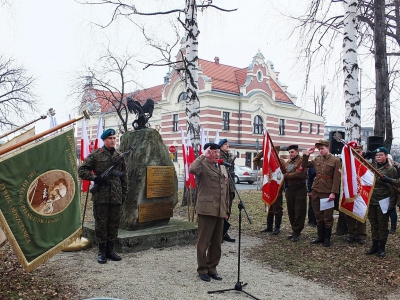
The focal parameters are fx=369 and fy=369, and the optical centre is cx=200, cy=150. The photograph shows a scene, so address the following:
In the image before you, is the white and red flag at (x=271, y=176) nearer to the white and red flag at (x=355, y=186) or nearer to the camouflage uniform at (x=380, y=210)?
the white and red flag at (x=355, y=186)

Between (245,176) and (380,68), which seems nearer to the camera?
(380,68)

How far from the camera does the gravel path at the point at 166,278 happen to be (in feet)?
14.9

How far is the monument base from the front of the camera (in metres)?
6.24

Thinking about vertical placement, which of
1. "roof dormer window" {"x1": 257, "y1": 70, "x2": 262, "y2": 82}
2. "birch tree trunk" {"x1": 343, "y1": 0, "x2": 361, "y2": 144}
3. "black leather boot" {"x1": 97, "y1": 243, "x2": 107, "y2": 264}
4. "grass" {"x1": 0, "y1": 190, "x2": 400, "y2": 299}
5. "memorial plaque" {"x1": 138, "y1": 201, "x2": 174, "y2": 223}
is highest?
"roof dormer window" {"x1": 257, "y1": 70, "x2": 262, "y2": 82}

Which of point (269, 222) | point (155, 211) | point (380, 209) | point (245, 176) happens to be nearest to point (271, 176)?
point (269, 222)

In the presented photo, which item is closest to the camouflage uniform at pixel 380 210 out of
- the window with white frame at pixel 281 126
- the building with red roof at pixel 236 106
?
the building with red roof at pixel 236 106

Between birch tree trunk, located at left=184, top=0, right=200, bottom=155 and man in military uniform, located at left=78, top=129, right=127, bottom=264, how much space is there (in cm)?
568

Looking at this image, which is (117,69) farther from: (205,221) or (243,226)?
(205,221)

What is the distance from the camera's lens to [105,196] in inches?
223

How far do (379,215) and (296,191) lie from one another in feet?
5.43

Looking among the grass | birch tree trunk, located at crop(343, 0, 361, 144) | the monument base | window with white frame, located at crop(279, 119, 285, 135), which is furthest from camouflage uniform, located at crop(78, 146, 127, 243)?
window with white frame, located at crop(279, 119, 285, 135)

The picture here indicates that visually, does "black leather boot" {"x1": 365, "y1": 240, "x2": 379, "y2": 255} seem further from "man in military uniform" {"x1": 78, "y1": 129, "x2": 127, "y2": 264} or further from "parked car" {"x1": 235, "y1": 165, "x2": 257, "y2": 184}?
"parked car" {"x1": 235, "y1": 165, "x2": 257, "y2": 184}

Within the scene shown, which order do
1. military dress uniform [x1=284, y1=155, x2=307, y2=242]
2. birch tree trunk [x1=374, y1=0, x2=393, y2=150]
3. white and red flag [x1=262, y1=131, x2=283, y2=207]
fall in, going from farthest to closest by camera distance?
birch tree trunk [x1=374, y1=0, x2=393, y2=150] → white and red flag [x1=262, y1=131, x2=283, y2=207] → military dress uniform [x1=284, y1=155, x2=307, y2=242]

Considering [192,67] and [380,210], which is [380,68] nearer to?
[192,67]
